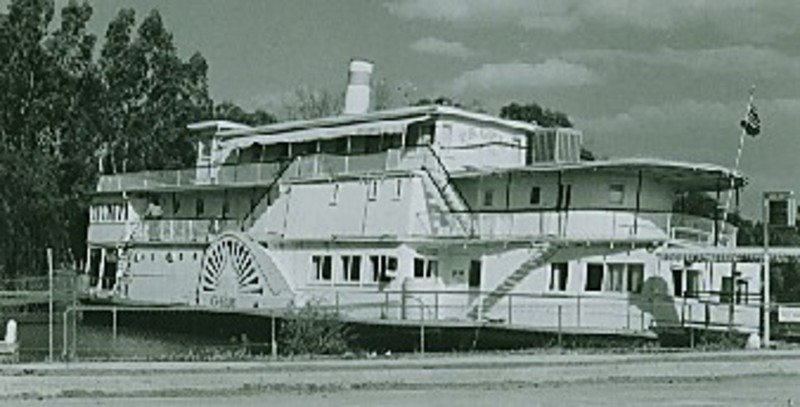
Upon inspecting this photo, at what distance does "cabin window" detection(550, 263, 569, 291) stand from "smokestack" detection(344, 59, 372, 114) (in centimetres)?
1616

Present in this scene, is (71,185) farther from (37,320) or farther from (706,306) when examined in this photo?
(706,306)

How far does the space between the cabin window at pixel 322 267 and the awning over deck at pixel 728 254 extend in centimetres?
1348

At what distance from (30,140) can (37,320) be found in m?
16.7

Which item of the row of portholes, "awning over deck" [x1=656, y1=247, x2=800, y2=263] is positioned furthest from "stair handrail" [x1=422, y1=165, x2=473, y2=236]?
the row of portholes

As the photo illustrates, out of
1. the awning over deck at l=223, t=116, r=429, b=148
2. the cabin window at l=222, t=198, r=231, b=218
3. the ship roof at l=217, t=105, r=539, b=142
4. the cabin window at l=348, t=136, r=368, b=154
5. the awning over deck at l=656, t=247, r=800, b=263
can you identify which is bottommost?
the awning over deck at l=656, t=247, r=800, b=263

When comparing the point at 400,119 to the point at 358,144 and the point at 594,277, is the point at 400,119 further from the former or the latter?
the point at 594,277

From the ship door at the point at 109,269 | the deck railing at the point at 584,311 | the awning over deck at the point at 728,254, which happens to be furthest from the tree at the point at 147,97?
the awning over deck at the point at 728,254

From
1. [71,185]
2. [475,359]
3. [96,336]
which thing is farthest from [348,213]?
[71,185]

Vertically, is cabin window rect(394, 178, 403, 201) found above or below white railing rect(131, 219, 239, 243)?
above

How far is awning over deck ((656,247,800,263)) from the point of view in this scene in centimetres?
3328

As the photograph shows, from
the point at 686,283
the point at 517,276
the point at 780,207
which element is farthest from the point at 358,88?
the point at 780,207

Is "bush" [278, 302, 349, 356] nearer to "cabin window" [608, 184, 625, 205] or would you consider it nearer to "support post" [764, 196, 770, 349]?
"support post" [764, 196, 770, 349]

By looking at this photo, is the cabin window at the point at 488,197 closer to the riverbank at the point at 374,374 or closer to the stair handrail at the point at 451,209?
the stair handrail at the point at 451,209

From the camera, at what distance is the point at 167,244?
176 feet
